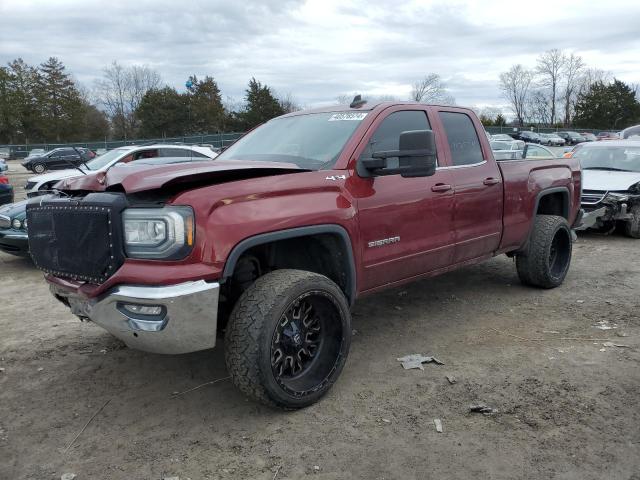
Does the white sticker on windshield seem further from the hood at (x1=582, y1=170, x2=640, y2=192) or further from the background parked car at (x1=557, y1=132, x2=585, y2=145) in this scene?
the background parked car at (x1=557, y1=132, x2=585, y2=145)

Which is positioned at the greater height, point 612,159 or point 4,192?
point 612,159

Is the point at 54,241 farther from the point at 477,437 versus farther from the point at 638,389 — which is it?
the point at 638,389

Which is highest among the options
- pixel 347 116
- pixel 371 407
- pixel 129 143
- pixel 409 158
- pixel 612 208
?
pixel 129 143

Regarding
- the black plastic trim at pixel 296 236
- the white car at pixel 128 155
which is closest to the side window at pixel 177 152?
the white car at pixel 128 155

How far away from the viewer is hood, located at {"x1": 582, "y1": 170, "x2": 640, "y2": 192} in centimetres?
917

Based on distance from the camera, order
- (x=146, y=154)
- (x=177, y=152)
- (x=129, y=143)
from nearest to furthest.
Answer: (x=146, y=154) → (x=177, y=152) → (x=129, y=143)

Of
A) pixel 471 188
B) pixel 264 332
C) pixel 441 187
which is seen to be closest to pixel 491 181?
pixel 471 188

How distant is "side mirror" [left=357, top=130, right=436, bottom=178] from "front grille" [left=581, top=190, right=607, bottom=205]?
6309mm

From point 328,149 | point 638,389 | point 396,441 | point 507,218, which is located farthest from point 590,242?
point 396,441

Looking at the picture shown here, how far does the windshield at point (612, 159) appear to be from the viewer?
9992mm

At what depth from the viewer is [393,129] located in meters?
4.36

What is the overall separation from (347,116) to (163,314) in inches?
86.1

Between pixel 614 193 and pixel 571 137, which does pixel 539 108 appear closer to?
pixel 571 137

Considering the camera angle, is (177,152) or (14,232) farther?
(177,152)
